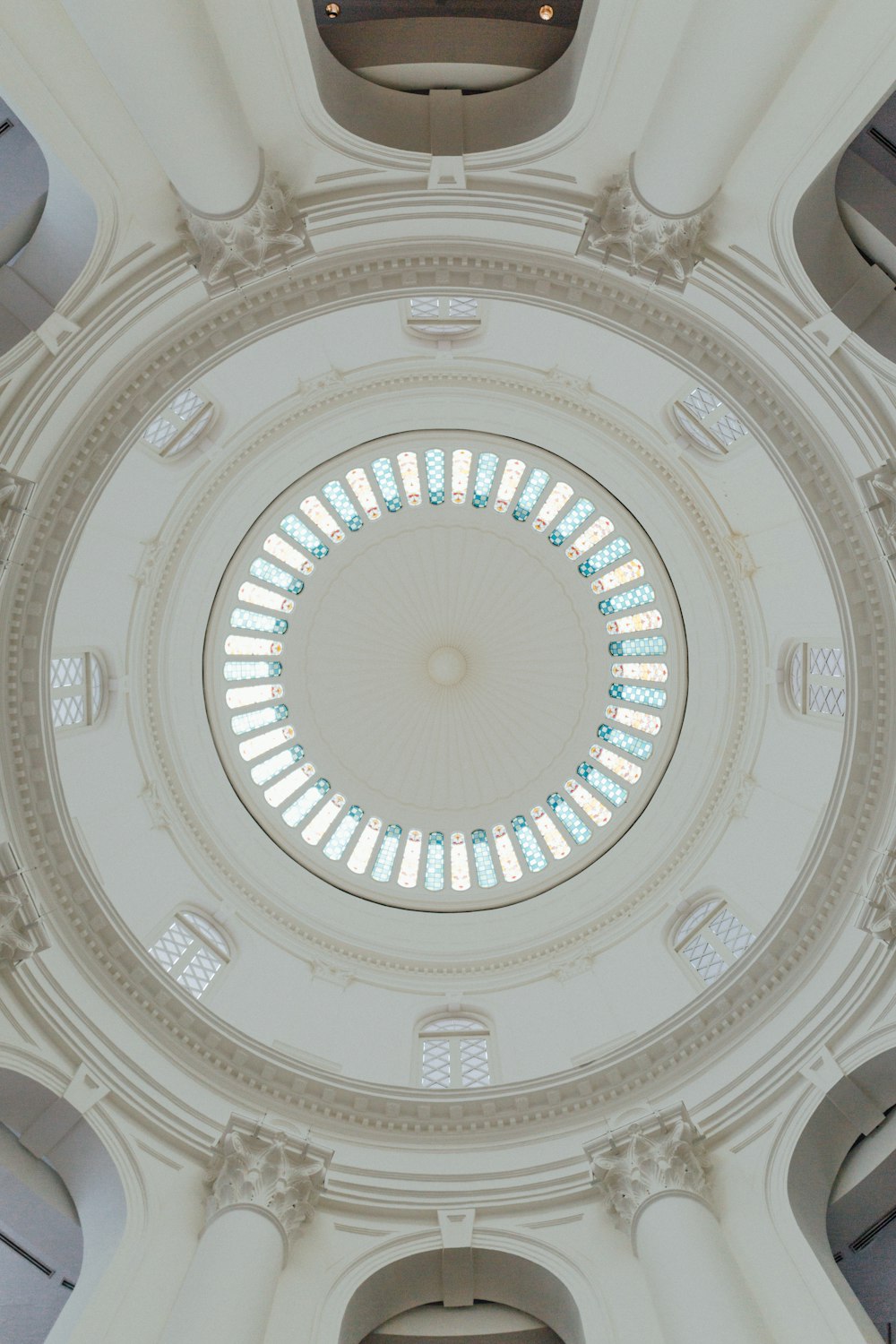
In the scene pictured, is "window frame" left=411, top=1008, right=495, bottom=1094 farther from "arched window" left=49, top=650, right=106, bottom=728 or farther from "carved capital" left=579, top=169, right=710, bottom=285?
"carved capital" left=579, top=169, right=710, bottom=285

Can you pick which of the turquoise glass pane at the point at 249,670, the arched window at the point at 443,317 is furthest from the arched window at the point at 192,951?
the arched window at the point at 443,317

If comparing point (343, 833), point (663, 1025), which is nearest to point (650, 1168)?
point (663, 1025)

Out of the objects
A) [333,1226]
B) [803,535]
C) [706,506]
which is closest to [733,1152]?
[333,1226]

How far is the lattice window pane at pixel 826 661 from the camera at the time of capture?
15898 millimetres

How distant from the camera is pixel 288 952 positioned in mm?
19766

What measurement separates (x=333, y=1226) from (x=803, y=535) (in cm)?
1249

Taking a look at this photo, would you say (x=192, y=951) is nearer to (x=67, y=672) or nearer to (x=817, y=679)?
(x=67, y=672)

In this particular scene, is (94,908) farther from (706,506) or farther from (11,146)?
(706,506)

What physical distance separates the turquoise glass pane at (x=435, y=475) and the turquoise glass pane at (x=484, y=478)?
84cm

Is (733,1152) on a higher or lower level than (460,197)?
lower

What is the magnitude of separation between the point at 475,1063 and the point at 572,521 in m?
12.7

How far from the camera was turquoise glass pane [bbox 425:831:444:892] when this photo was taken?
23572mm

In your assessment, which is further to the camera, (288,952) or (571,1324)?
(288,952)

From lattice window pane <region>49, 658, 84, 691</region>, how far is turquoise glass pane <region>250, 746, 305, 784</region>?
21.5ft
